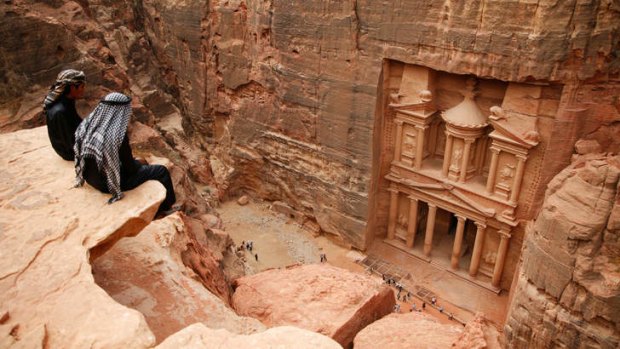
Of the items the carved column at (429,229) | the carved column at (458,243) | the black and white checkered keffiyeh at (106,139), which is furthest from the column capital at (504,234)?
the black and white checkered keffiyeh at (106,139)

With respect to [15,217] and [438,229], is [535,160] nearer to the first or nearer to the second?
[438,229]

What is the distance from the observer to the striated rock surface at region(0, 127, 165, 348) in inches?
127

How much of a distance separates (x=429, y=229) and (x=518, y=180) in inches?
127

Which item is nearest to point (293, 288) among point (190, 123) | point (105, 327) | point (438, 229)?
point (105, 327)

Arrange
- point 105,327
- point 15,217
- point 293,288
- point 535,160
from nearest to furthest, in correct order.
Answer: point 105,327 → point 15,217 → point 293,288 → point 535,160

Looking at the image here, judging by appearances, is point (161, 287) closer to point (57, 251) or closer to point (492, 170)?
point (57, 251)

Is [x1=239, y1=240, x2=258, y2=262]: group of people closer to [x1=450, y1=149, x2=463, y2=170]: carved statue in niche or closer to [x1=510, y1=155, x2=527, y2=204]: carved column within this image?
[x1=450, y1=149, x2=463, y2=170]: carved statue in niche

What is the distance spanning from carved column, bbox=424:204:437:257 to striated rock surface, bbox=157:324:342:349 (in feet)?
36.4

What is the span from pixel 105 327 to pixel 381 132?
1144cm

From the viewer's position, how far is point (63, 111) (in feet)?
17.8

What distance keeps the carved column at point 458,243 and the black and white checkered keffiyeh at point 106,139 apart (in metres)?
10.6

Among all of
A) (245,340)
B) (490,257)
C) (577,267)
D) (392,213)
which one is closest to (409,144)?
(392,213)

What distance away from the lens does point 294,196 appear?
54.0 feet

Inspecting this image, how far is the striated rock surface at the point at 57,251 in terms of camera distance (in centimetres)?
323
